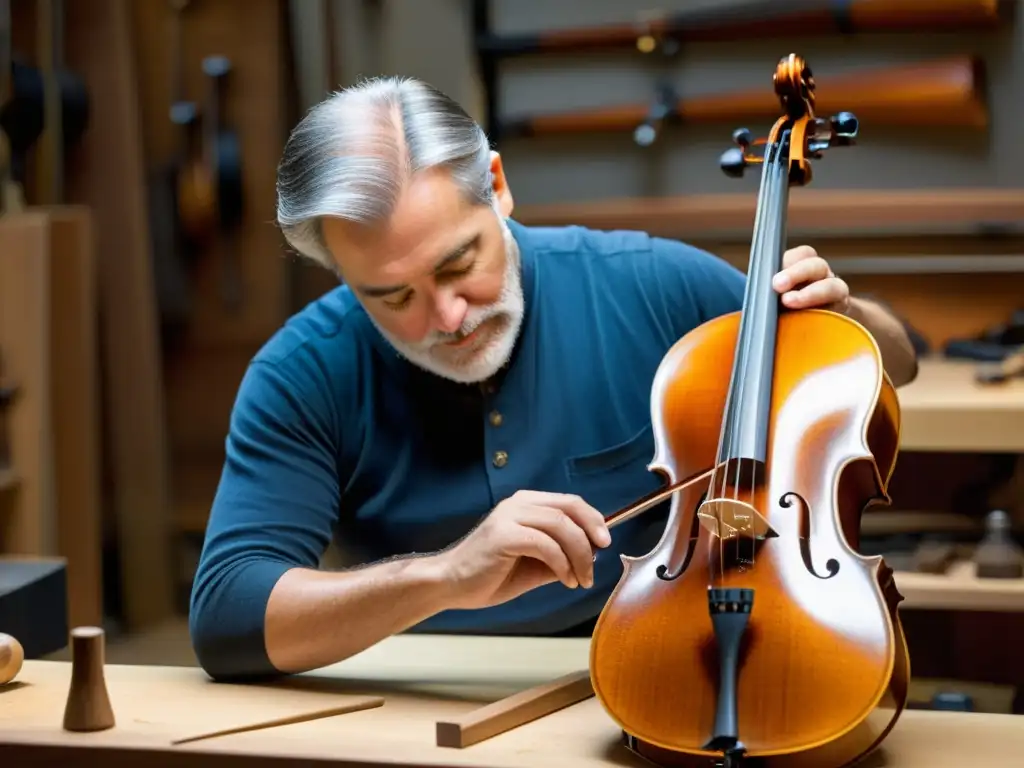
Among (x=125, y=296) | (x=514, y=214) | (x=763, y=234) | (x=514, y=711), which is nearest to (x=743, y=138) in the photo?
(x=763, y=234)

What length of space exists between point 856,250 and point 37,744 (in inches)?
82.3

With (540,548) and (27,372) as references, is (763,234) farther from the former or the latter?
(27,372)

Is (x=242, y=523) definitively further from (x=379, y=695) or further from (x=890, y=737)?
(x=890, y=737)

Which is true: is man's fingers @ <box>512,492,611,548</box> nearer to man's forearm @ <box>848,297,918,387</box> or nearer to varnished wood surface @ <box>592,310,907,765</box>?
varnished wood surface @ <box>592,310,907,765</box>

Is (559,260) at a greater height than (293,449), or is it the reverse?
(559,260)

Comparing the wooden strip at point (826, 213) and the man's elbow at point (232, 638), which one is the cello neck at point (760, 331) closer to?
the man's elbow at point (232, 638)

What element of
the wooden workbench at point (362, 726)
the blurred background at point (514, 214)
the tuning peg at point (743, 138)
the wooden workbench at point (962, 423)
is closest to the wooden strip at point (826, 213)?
the blurred background at point (514, 214)

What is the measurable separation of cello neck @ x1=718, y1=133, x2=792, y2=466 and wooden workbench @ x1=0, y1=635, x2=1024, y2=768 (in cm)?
25

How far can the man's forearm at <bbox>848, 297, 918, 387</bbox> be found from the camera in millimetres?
1613

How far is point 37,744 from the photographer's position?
1136mm

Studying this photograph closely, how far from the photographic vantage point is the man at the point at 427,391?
136 centimetres

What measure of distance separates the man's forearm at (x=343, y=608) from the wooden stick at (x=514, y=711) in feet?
0.38

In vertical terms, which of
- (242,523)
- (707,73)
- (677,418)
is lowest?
(242,523)

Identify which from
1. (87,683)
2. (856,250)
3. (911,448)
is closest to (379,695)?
(87,683)
